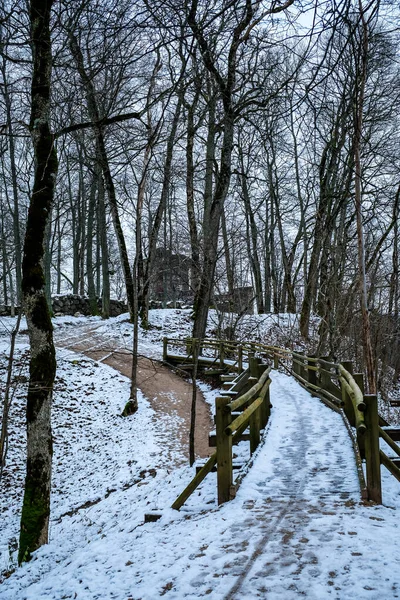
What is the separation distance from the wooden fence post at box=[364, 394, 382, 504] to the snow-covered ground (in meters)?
0.19

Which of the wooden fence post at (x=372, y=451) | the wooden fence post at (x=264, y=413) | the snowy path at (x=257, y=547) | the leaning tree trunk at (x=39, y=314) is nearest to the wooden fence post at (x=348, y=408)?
the snowy path at (x=257, y=547)

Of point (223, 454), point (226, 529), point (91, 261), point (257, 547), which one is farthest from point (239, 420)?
point (91, 261)

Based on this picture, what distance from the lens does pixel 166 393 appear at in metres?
16.5

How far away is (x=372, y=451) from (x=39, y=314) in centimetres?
526

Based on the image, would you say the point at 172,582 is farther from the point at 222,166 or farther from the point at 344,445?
the point at 222,166

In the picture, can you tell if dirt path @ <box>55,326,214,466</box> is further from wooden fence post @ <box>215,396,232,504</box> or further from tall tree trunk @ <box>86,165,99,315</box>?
tall tree trunk @ <box>86,165,99,315</box>

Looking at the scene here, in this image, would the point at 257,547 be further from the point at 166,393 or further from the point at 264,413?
the point at 166,393

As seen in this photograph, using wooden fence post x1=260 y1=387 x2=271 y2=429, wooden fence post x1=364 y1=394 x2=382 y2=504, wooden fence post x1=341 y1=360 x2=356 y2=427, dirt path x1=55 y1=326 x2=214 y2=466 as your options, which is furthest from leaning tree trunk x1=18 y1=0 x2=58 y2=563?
wooden fence post x1=341 y1=360 x2=356 y2=427

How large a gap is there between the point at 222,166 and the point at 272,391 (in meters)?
8.82

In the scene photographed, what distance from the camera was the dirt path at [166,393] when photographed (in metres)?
11.3

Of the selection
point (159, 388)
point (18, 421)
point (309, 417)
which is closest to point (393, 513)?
point (309, 417)

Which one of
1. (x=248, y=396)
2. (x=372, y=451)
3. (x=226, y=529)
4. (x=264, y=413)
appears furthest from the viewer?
(x=264, y=413)

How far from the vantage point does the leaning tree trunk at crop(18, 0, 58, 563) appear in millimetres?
6801

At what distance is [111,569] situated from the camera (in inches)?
160
